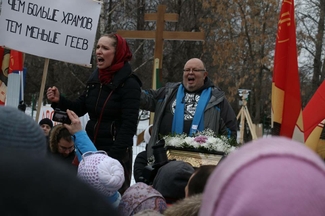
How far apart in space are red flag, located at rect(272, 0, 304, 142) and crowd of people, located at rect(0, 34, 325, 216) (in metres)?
0.92

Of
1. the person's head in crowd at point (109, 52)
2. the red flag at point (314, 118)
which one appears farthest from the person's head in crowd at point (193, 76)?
the red flag at point (314, 118)

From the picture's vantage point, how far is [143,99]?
15.8 ft

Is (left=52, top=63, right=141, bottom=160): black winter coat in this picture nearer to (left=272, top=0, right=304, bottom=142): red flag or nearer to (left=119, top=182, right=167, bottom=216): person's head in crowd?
(left=119, top=182, right=167, bottom=216): person's head in crowd

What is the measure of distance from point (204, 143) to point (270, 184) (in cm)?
294

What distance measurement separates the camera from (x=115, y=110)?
4199mm

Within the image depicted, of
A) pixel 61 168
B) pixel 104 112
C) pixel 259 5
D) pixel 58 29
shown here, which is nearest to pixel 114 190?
pixel 104 112

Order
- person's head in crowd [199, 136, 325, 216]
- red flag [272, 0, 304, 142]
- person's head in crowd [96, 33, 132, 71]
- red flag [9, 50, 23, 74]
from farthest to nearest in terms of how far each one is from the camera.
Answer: red flag [9, 50, 23, 74] < red flag [272, 0, 304, 142] < person's head in crowd [96, 33, 132, 71] < person's head in crowd [199, 136, 325, 216]

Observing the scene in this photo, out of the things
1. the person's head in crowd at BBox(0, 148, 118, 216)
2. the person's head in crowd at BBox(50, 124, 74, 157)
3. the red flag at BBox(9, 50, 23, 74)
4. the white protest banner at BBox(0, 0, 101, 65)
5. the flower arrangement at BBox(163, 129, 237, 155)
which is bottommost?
the person's head in crowd at BBox(50, 124, 74, 157)

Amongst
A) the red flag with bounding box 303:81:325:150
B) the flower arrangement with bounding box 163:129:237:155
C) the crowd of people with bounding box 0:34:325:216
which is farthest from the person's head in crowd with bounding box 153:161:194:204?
the red flag with bounding box 303:81:325:150

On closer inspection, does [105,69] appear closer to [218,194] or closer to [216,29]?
[218,194]

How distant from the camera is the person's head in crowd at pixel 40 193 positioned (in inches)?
29.1

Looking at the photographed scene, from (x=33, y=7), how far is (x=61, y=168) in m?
5.04

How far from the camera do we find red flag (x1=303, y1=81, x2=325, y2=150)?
577 centimetres

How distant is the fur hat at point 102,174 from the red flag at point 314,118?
138 inches
